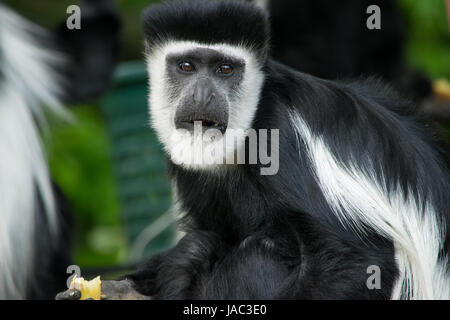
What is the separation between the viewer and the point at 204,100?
2.64 metres

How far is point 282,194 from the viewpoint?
2.55 metres

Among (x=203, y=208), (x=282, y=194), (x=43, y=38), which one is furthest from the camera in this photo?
(x=43, y=38)

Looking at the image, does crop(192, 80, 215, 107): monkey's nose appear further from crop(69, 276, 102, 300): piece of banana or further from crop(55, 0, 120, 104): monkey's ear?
crop(55, 0, 120, 104): monkey's ear

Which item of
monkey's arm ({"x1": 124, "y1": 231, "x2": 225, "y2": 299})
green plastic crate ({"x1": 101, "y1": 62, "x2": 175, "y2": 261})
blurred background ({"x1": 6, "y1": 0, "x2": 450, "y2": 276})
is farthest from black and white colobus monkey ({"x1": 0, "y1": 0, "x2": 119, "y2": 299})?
monkey's arm ({"x1": 124, "y1": 231, "x2": 225, "y2": 299})

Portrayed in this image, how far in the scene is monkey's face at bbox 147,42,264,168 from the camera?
8.66ft

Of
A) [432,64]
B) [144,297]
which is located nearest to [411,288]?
[144,297]

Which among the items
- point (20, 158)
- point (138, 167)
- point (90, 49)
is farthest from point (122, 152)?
point (20, 158)

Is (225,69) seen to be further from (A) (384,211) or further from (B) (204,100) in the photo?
(A) (384,211)

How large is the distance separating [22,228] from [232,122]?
64.7 inches

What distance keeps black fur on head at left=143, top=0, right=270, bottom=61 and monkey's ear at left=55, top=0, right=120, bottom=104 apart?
1.92m

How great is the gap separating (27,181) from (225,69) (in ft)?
5.17

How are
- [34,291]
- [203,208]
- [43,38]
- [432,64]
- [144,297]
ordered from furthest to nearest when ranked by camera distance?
[432,64] → [43,38] → [34,291] → [203,208] → [144,297]

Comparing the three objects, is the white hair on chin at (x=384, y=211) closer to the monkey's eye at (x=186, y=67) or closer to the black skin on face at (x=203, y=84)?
the black skin on face at (x=203, y=84)
